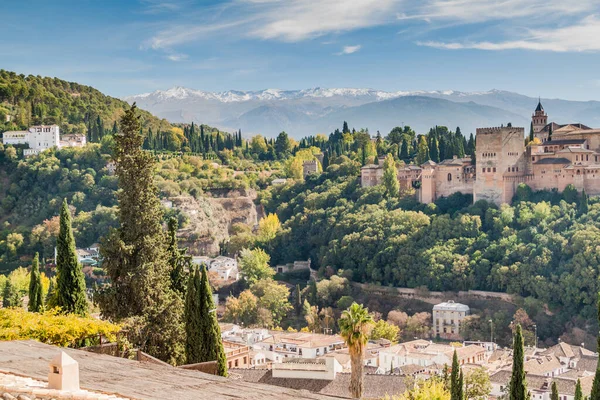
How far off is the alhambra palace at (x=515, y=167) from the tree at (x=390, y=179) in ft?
8.42

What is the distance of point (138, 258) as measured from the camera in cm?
1703

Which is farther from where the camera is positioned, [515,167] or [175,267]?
[515,167]

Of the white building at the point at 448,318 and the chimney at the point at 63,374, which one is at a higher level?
the chimney at the point at 63,374

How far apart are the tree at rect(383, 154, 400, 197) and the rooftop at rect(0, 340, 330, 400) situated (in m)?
49.0

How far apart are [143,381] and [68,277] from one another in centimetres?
1099

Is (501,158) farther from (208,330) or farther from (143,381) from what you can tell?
(143,381)

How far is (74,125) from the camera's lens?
76.8 m

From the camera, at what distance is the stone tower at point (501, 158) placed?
50.5 metres

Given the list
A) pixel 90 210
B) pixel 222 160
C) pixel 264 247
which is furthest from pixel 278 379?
pixel 222 160

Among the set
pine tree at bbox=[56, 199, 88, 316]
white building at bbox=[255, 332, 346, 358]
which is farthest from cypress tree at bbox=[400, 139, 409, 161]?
pine tree at bbox=[56, 199, 88, 316]

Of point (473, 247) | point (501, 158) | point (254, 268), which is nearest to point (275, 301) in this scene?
point (254, 268)

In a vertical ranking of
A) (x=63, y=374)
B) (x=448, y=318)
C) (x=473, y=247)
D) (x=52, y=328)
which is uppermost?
(x=63, y=374)

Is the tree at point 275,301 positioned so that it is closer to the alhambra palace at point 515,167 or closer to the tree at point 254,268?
the tree at point 254,268

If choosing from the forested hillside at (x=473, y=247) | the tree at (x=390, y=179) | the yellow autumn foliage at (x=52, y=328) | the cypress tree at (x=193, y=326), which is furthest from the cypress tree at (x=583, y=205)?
the yellow autumn foliage at (x=52, y=328)
